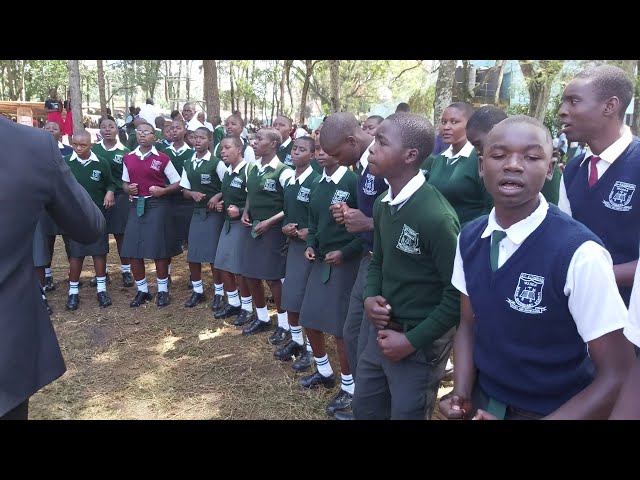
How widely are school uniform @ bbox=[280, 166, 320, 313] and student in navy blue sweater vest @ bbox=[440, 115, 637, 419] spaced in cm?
266

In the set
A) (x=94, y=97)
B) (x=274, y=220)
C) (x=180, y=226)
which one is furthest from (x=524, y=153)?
(x=94, y=97)

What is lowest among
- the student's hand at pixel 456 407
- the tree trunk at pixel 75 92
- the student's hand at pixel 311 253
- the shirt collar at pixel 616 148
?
the student's hand at pixel 456 407

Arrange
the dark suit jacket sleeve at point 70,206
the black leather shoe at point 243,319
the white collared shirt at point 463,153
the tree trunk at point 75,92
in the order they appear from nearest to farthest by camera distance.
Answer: the dark suit jacket sleeve at point 70,206, the white collared shirt at point 463,153, the black leather shoe at point 243,319, the tree trunk at point 75,92

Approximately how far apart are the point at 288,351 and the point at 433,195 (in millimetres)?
2872

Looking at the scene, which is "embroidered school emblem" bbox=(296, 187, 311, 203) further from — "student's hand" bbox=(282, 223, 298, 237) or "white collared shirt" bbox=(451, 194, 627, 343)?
"white collared shirt" bbox=(451, 194, 627, 343)

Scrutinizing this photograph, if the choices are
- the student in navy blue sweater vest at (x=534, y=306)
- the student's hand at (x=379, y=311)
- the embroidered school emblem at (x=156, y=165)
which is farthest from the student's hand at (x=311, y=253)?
the embroidered school emblem at (x=156, y=165)

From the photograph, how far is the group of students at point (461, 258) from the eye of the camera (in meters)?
1.74

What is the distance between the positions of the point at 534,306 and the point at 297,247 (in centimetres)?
311

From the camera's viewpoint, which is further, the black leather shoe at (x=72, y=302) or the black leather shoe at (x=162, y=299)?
the black leather shoe at (x=162, y=299)

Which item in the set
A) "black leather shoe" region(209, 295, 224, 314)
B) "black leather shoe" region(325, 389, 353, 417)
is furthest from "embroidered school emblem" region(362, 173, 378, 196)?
"black leather shoe" region(209, 295, 224, 314)

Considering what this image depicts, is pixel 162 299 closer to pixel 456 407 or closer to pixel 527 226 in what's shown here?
pixel 456 407

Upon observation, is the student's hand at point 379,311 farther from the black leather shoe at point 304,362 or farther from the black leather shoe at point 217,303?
the black leather shoe at point 217,303

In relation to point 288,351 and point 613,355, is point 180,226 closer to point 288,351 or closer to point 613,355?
point 288,351

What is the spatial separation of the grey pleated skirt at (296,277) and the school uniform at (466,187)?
1.37m
